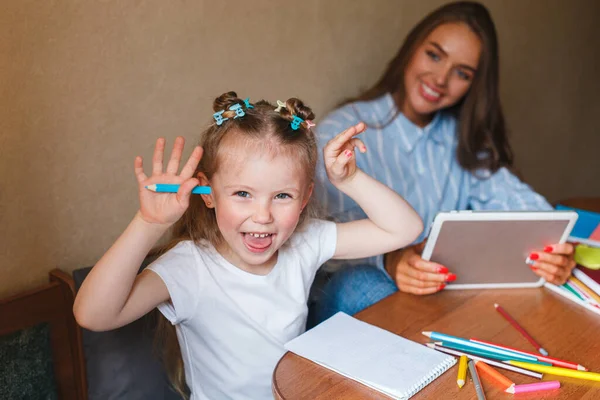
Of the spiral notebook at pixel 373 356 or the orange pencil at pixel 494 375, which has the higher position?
the spiral notebook at pixel 373 356

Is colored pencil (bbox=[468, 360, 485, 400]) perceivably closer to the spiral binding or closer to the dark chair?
the spiral binding

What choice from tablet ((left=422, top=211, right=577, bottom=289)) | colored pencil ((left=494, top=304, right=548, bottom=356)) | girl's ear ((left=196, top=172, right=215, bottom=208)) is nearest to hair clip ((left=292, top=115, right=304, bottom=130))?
girl's ear ((left=196, top=172, right=215, bottom=208))

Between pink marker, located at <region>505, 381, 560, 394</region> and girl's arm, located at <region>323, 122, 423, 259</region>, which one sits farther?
girl's arm, located at <region>323, 122, 423, 259</region>

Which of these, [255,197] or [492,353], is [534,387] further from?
[255,197]

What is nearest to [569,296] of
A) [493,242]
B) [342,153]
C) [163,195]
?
[493,242]

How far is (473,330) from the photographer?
1089mm

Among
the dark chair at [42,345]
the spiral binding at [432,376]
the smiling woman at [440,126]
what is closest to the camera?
the spiral binding at [432,376]

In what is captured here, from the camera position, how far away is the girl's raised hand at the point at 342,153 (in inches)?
40.9

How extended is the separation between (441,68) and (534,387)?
1058 mm

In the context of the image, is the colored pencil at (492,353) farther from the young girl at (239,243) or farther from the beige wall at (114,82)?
the beige wall at (114,82)

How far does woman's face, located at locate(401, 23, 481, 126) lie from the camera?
1688mm

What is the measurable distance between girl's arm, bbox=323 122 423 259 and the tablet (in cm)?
6

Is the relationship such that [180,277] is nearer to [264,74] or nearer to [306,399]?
[306,399]

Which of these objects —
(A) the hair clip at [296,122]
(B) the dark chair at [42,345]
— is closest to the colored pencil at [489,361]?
(A) the hair clip at [296,122]
